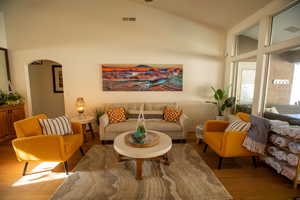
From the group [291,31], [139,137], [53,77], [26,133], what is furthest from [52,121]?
[291,31]

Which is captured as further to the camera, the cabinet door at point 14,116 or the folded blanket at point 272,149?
the cabinet door at point 14,116

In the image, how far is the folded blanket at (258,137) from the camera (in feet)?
6.61

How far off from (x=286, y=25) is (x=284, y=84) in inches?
37.6

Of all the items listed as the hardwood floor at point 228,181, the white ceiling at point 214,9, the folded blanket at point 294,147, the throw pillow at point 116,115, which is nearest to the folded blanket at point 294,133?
the folded blanket at point 294,147

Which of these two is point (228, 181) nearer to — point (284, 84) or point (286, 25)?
point (284, 84)

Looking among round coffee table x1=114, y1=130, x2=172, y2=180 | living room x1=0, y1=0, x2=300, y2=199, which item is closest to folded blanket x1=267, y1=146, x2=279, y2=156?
living room x1=0, y1=0, x2=300, y2=199

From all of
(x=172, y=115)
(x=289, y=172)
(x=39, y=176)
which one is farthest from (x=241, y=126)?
(x=39, y=176)

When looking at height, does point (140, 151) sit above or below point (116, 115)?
below

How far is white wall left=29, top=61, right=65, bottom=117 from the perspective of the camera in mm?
4340

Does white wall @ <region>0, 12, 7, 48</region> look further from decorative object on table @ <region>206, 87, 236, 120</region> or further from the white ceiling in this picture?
decorative object on table @ <region>206, 87, 236, 120</region>

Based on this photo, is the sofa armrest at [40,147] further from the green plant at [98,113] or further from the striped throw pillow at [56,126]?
the green plant at [98,113]

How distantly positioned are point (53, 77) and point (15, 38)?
53.0 inches

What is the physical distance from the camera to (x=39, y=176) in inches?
78.8

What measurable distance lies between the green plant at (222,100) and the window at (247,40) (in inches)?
40.2
